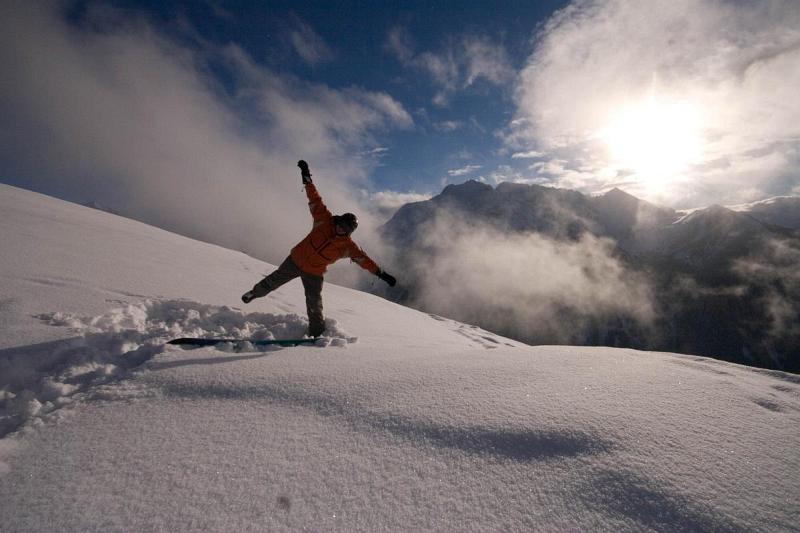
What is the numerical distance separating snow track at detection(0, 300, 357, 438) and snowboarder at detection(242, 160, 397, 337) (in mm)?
603

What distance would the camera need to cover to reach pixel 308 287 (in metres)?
5.50

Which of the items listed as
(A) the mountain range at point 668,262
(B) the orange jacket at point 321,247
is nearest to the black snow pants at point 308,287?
(B) the orange jacket at point 321,247

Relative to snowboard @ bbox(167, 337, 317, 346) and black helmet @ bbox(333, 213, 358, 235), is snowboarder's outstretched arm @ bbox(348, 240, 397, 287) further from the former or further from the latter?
snowboard @ bbox(167, 337, 317, 346)

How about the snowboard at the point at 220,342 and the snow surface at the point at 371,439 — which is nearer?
the snow surface at the point at 371,439

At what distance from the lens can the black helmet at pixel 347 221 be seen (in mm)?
5391

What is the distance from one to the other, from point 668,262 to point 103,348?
184124 mm

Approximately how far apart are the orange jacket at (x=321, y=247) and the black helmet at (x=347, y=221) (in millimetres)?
135

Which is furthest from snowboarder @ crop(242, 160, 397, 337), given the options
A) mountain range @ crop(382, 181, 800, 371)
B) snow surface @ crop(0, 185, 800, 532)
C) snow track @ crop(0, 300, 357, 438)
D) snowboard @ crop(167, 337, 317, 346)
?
mountain range @ crop(382, 181, 800, 371)

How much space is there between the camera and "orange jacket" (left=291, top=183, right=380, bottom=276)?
18.2 ft

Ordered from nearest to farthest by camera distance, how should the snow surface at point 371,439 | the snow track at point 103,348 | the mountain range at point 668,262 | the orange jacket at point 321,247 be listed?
the snow surface at point 371,439 → the snow track at point 103,348 → the orange jacket at point 321,247 → the mountain range at point 668,262

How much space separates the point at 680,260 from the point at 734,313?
31235 mm

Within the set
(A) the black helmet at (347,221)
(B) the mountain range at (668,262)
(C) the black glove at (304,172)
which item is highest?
(B) the mountain range at (668,262)

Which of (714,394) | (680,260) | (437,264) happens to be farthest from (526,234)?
(714,394)

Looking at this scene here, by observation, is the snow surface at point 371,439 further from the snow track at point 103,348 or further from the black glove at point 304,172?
the black glove at point 304,172
